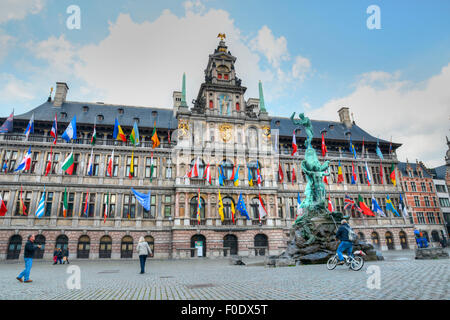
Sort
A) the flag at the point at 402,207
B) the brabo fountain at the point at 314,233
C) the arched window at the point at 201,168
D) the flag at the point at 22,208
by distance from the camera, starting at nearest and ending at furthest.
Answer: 1. the brabo fountain at the point at 314,233
2. the flag at the point at 22,208
3. the arched window at the point at 201,168
4. the flag at the point at 402,207

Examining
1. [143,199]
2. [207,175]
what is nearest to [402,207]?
[207,175]

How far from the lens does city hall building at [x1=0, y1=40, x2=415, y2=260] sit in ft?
93.2

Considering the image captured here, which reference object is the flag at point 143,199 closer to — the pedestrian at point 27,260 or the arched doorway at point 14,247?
the arched doorway at point 14,247

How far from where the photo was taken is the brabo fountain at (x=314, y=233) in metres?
14.7

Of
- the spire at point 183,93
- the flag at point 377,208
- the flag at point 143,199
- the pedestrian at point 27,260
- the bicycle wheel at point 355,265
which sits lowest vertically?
the bicycle wheel at point 355,265

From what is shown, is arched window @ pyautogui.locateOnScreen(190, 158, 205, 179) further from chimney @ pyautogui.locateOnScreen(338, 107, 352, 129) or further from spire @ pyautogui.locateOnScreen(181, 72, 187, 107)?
chimney @ pyautogui.locateOnScreen(338, 107, 352, 129)

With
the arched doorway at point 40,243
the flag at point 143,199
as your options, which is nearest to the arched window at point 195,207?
the flag at point 143,199

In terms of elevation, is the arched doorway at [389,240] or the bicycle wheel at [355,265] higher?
the arched doorway at [389,240]

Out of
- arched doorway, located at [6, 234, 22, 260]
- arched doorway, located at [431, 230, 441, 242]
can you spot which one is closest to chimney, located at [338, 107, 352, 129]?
arched doorway, located at [431, 230, 441, 242]

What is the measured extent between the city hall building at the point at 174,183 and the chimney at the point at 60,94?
11 cm

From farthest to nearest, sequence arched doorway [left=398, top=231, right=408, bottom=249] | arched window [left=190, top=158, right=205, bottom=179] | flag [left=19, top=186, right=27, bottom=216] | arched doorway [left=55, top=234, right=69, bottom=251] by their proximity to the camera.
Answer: arched doorway [left=398, top=231, right=408, bottom=249]
arched window [left=190, top=158, right=205, bottom=179]
arched doorway [left=55, top=234, right=69, bottom=251]
flag [left=19, top=186, right=27, bottom=216]

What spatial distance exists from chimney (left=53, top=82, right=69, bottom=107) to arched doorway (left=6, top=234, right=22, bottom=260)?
15891 millimetres
